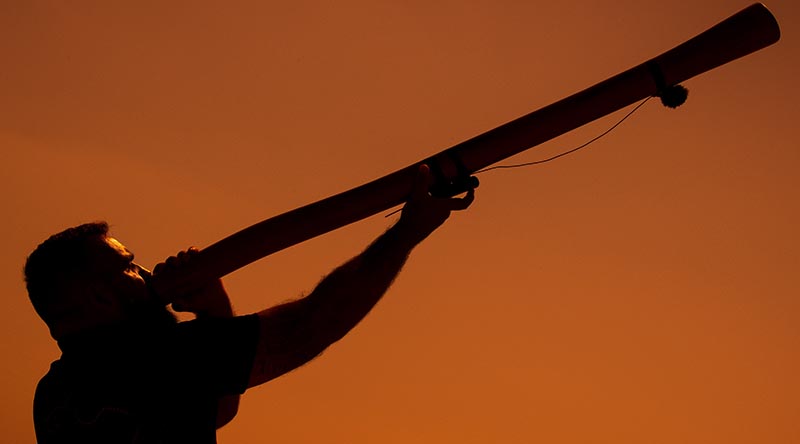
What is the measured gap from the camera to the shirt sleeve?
3.42 ft

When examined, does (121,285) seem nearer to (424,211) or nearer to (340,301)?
(340,301)

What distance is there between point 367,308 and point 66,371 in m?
0.43

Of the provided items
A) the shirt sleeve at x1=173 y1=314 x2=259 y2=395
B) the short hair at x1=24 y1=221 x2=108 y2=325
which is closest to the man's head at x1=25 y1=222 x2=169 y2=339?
the short hair at x1=24 y1=221 x2=108 y2=325

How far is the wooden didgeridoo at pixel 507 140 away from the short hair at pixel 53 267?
0.38 ft

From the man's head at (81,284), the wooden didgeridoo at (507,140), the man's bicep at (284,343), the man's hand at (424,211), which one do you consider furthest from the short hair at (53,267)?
the man's hand at (424,211)

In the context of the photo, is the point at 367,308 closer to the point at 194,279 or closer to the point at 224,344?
the point at 224,344

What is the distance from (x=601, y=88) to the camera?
1.18 metres

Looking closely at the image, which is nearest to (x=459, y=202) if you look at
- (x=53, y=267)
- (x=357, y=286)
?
(x=357, y=286)

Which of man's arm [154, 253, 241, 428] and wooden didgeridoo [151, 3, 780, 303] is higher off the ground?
wooden didgeridoo [151, 3, 780, 303]

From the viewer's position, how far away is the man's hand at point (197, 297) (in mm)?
1233

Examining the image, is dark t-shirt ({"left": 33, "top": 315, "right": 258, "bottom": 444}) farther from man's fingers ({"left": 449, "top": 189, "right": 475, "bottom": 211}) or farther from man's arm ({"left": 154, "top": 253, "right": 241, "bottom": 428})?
man's fingers ({"left": 449, "top": 189, "right": 475, "bottom": 211})

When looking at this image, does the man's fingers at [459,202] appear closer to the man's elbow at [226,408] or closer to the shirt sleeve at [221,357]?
the shirt sleeve at [221,357]

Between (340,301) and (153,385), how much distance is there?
0.27 m

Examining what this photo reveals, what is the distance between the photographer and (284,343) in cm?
106
